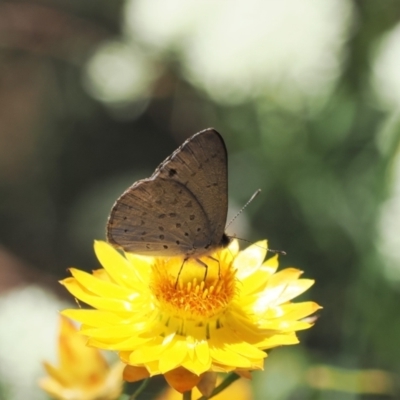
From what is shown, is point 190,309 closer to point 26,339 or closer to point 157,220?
point 157,220

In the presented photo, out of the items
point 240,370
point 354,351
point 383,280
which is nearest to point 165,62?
→ point 383,280

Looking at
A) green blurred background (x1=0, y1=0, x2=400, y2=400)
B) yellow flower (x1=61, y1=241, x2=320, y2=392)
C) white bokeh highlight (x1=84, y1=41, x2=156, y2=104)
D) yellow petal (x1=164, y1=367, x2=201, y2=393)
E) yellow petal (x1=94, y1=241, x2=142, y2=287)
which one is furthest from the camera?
white bokeh highlight (x1=84, y1=41, x2=156, y2=104)

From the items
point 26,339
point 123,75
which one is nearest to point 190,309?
point 26,339

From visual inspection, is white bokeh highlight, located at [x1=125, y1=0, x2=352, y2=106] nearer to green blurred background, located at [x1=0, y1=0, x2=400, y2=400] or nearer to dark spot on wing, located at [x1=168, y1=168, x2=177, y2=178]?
green blurred background, located at [x1=0, y1=0, x2=400, y2=400]

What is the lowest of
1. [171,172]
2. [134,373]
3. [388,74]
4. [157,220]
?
[134,373]

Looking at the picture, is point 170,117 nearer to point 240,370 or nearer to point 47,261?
point 47,261

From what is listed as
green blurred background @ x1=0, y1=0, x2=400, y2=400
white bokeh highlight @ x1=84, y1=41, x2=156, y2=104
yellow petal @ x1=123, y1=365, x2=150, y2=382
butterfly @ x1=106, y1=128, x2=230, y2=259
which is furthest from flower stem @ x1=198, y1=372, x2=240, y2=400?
white bokeh highlight @ x1=84, y1=41, x2=156, y2=104
